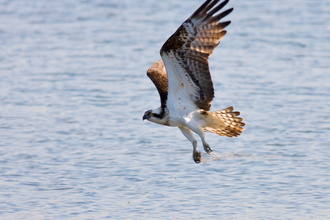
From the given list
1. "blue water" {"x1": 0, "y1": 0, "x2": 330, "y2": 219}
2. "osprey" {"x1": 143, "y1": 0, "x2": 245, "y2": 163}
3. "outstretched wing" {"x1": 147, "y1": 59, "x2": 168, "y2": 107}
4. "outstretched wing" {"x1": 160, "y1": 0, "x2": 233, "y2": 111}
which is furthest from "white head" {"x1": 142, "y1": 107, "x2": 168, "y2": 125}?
"blue water" {"x1": 0, "y1": 0, "x2": 330, "y2": 219}

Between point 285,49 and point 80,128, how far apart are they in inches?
283

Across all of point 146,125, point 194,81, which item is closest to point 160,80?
point 194,81

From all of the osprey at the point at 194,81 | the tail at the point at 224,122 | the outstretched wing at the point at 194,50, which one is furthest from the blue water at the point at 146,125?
the outstretched wing at the point at 194,50

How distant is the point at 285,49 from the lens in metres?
15.7

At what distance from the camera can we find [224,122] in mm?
7594

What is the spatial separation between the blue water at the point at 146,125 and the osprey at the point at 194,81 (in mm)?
1020

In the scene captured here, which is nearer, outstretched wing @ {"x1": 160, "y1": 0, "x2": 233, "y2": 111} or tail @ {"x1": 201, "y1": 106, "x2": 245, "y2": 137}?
outstretched wing @ {"x1": 160, "y1": 0, "x2": 233, "y2": 111}

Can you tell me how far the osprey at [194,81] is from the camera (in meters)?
6.74

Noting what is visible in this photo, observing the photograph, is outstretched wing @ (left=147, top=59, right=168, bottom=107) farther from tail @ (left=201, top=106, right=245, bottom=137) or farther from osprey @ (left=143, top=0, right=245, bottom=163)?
tail @ (left=201, top=106, right=245, bottom=137)

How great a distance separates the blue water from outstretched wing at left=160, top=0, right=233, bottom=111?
5.17 ft

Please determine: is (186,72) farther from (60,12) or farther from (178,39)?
(60,12)

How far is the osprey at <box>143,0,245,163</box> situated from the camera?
6738 mm

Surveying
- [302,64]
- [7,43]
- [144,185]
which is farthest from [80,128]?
[7,43]

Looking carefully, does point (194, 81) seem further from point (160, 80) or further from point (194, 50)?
point (160, 80)
